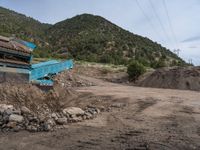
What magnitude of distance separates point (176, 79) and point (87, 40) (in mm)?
46205

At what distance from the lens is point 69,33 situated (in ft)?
279

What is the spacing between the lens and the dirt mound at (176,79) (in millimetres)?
29763

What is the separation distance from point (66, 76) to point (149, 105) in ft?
49.6

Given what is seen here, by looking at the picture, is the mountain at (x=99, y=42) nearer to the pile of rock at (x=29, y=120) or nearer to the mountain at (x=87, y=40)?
the mountain at (x=87, y=40)

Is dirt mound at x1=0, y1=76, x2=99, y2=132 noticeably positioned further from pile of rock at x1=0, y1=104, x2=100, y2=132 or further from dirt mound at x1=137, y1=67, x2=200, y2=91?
dirt mound at x1=137, y1=67, x2=200, y2=91

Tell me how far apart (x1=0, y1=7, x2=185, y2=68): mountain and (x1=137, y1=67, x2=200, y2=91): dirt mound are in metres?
28.2

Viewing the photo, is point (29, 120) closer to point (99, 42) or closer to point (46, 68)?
point (46, 68)

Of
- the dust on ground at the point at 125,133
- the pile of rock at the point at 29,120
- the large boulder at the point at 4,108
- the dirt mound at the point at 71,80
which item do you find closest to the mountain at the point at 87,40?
the dirt mound at the point at 71,80

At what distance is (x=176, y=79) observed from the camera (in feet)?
102

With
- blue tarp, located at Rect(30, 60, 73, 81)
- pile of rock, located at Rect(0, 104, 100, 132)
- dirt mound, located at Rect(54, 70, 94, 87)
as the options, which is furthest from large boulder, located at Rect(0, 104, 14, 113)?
dirt mound, located at Rect(54, 70, 94, 87)

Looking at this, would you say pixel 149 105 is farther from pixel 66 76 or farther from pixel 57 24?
pixel 57 24

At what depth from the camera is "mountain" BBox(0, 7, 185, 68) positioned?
68750 mm

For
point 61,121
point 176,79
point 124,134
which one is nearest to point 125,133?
point 124,134

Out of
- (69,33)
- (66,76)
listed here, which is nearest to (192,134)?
(66,76)
